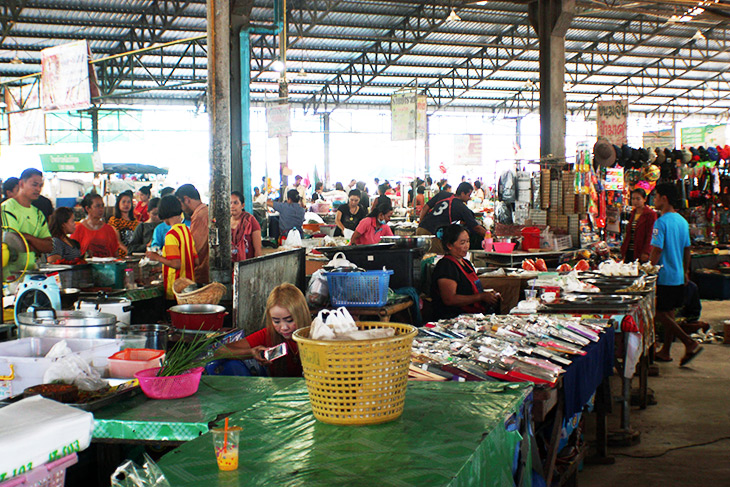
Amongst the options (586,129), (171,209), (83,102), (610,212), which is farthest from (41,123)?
(586,129)

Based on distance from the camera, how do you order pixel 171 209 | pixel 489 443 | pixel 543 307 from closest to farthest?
pixel 489 443 → pixel 543 307 → pixel 171 209

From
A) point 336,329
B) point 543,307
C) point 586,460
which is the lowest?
point 586,460

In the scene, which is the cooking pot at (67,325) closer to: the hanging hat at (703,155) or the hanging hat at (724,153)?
the hanging hat at (703,155)

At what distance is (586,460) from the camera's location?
438 centimetres

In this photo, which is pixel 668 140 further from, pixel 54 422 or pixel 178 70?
pixel 54 422

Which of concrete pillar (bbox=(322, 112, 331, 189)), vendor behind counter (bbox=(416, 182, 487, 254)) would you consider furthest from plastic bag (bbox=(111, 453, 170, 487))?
concrete pillar (bbox=(322, 112, 331, 189))

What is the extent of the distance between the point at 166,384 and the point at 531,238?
7294 mm

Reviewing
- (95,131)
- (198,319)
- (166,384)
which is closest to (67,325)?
(166,384)

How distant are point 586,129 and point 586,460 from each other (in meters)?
28.4

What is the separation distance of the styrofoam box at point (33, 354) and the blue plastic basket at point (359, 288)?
7.70 ft

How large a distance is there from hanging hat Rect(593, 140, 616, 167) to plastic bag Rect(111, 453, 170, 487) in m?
9.37

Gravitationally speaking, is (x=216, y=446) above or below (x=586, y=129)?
below

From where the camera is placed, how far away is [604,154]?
9945mm

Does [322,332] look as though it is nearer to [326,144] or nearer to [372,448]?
[372,448]
